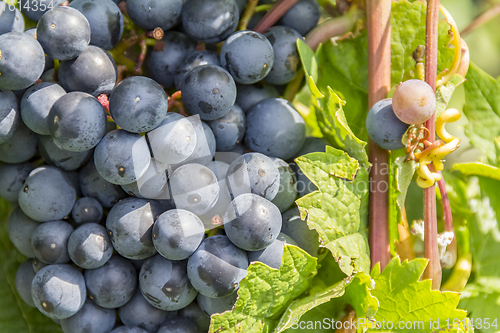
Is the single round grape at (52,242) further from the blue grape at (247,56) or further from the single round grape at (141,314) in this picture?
the blue grape at (247,56)

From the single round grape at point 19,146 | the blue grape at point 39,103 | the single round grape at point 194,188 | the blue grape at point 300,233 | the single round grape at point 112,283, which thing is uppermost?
the blue grape at point 39,103

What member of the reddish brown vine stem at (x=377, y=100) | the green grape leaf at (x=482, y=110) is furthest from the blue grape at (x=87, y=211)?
the green grape leaf at (x=482, y=110)

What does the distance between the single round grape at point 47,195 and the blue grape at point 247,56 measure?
1.10 feet

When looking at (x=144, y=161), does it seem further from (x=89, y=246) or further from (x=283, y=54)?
(x=283, y=54)

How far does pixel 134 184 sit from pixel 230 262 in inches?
7.7

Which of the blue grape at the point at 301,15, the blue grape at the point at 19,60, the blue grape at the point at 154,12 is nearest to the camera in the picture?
the blue grape at the point at 19,60

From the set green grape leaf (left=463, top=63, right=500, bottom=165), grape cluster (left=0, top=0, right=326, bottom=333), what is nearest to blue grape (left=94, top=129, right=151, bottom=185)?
grape cluster (left=0, top=0, right=326, bottom=333)

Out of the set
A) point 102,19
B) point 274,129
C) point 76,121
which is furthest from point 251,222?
point 102,19

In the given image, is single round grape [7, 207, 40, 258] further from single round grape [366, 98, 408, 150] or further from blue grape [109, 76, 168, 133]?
single round grape [366, 98, 408, 150]

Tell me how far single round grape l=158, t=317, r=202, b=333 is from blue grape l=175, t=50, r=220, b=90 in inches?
15.6

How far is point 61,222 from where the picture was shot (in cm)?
67

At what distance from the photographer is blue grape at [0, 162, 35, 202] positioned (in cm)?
69

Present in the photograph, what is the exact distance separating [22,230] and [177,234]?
1.01 ft

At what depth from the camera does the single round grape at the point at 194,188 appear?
0.61 m
